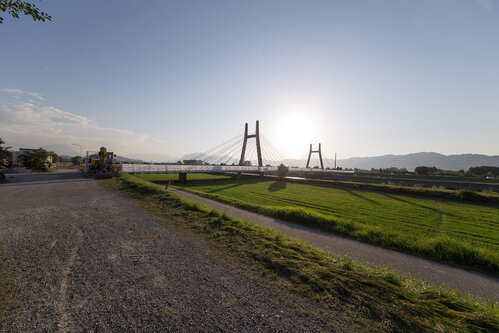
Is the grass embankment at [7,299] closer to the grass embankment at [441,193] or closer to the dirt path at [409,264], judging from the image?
the dirt path at [409,264]

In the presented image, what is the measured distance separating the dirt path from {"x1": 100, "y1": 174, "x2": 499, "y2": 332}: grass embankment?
1.11 meters

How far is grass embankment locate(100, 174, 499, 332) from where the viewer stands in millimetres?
3062

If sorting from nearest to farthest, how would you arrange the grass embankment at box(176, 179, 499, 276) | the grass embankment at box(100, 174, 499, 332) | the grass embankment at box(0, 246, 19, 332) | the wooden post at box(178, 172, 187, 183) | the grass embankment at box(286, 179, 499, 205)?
the grass embankment at box(0, 246, 19, 332), the grass embankment at box(100, 174, 499, 332), the grass embankment at box(176, 179, 499, 276), the grass embankment at box(286, 179, 499, 205), the wooden post at box(178, 172, 187, 183)

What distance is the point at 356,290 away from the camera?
12.5ft

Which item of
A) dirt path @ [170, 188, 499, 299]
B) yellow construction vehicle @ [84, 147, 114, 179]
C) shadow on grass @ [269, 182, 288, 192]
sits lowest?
dirt path @ [170, 188, 499, 299]

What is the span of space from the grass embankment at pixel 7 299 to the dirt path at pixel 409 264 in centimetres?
808

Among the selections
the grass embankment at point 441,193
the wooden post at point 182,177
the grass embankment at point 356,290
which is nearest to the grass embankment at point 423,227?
the grass embankment at point 441,193

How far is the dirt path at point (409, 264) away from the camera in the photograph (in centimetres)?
545

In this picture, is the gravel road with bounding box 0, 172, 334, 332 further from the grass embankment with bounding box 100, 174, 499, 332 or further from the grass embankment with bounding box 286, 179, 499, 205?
the grass embankment with bounding box 286, 179, 499, 205

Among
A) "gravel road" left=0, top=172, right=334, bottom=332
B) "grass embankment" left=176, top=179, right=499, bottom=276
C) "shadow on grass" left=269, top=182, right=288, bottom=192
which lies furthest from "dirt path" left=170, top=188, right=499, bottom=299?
"shadow on grass" left=269, top=182, right=288, bottom=192

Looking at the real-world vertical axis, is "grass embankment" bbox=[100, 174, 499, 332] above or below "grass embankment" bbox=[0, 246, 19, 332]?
below

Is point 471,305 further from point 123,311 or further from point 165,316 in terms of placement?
point 123,311

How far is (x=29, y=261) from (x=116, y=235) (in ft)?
6.42

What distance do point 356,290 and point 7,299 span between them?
637 cm
